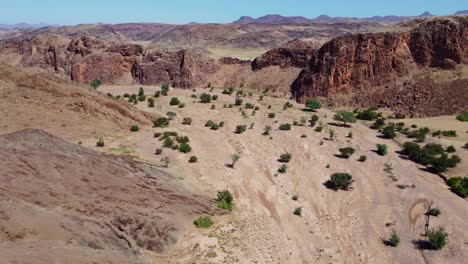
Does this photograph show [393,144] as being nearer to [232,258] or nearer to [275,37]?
[232,258]

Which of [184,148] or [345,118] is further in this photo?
[345,118]

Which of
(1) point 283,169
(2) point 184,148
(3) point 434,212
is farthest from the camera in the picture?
(1) point 283,169

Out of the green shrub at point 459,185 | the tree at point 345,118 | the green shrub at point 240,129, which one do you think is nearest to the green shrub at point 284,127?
the green shrub at point 240,129

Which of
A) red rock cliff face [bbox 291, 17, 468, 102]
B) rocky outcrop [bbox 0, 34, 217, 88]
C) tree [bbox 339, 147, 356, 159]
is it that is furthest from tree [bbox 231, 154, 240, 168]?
rocky outcrop [bbox 0, 34, 217, 88]

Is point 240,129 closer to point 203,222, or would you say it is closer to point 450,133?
point 203,222

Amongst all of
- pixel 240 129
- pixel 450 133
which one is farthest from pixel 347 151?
pixel 450 133

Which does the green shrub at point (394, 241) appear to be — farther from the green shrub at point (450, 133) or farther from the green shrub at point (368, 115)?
the green shrub at point (368, 115)
